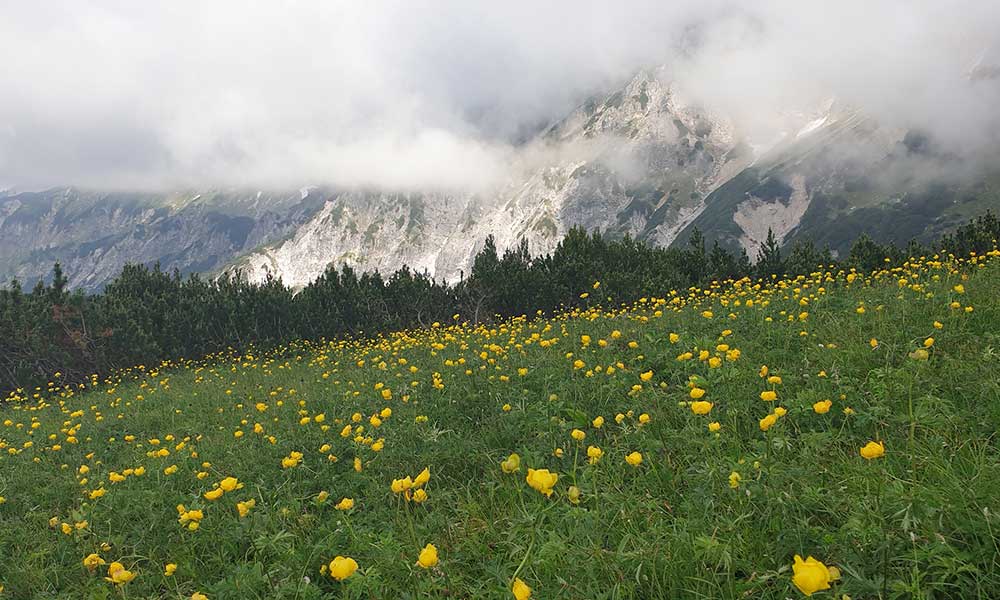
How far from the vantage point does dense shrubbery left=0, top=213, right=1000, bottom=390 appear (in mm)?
22312

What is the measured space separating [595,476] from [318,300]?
28.1 m

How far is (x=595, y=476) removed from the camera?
10.9 ft

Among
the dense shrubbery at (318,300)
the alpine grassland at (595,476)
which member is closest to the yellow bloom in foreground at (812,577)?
the alpine grassland at (595,476)

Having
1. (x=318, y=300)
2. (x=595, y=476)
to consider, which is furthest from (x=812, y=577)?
(x=318, y=300)

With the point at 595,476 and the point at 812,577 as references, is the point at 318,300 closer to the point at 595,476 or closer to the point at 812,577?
the point at 595,476

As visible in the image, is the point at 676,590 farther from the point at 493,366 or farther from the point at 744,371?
the point at 493,366

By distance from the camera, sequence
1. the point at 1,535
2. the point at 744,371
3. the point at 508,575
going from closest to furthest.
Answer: the point at 508,575, the point at 1,535, the point at 744,371

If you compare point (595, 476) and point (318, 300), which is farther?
point (318, 300)

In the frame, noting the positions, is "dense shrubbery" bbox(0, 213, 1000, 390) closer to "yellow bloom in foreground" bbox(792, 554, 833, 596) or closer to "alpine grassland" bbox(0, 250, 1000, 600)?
"alpine grassland" bbox(0, 250, 1000, 600)

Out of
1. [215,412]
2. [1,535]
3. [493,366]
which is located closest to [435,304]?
[215,412]

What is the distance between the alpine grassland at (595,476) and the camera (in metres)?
2.39

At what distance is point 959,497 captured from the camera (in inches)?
91.0

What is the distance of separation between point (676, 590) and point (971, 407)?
345 cm

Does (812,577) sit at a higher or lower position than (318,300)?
lower
